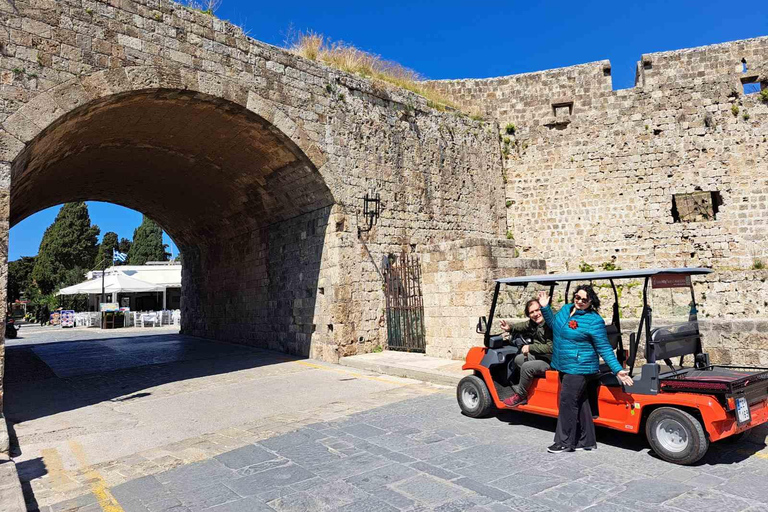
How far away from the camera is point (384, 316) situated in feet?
39.5

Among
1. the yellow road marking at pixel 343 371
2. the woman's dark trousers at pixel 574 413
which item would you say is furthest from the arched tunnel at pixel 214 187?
the woman's dark trousers at pixel 574 413

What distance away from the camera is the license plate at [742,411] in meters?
4.11

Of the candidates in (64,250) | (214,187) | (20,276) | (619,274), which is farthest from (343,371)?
(20,276)

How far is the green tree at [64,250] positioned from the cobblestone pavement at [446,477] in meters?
49.6

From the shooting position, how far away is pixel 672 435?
168 inches

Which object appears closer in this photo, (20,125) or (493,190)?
(20,125)

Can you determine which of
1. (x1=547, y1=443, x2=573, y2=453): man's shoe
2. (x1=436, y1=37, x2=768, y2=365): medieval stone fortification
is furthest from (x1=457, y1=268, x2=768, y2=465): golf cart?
(x1=436, y1=37, x2=768, y2=365): medieval stone fortification

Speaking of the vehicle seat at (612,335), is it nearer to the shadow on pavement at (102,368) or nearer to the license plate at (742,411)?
the license plate at (742,411)

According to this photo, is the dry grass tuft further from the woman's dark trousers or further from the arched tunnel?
the woman's dark trousers

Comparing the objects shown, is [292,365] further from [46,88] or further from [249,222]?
[46,88]

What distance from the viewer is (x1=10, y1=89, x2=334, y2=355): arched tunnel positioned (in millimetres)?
9805

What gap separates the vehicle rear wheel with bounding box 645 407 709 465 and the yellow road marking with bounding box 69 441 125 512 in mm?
4274

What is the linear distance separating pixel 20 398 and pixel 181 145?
604 centimetres

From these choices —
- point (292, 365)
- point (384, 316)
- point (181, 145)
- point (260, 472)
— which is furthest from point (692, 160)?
point (260, 472)
